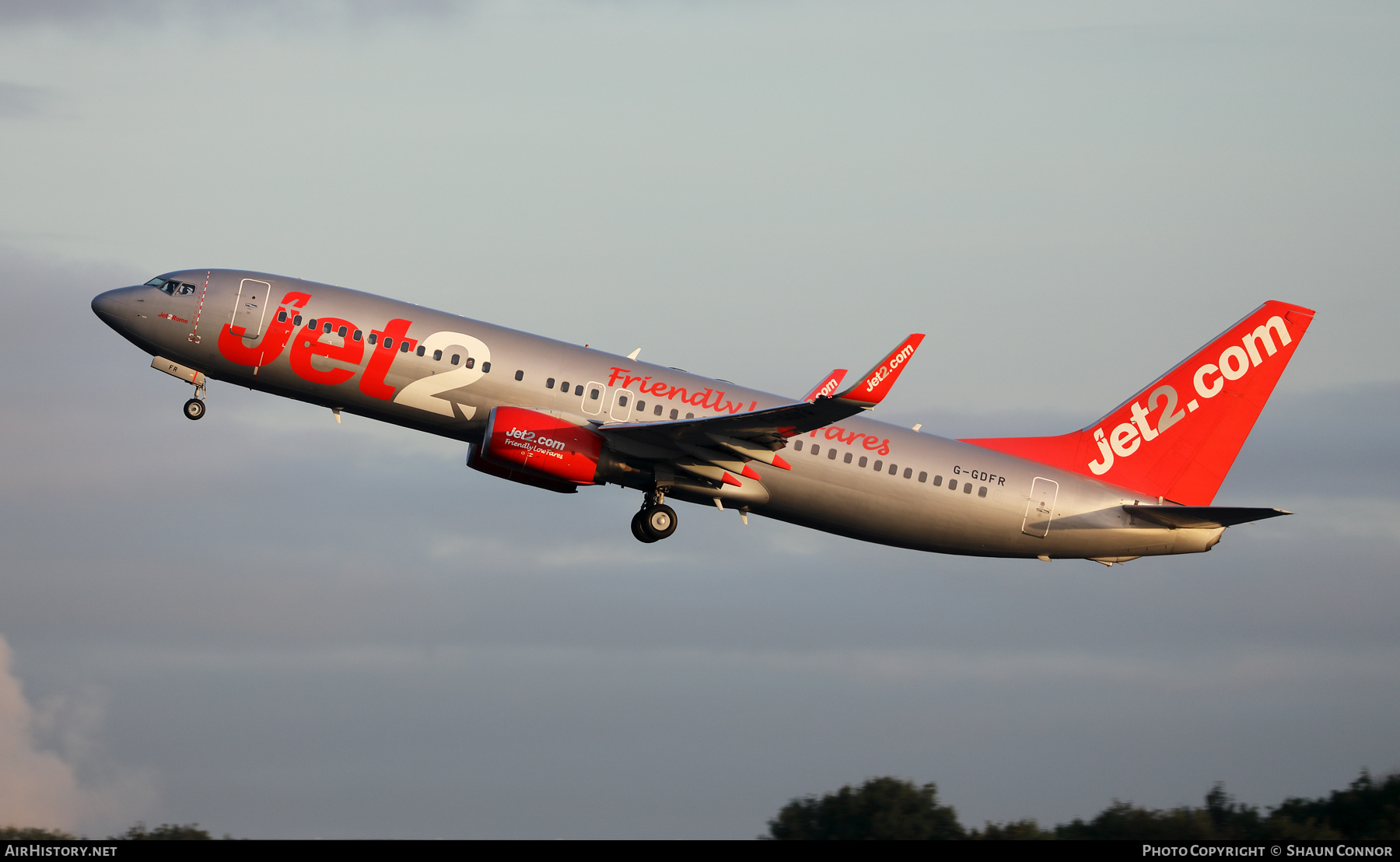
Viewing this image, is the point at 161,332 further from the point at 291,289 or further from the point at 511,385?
the point at 511,385

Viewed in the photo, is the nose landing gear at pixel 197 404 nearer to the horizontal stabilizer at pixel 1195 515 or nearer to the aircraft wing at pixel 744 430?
the aircraft wing at pixel 744 430

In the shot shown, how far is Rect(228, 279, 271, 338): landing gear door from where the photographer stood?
1565 inches

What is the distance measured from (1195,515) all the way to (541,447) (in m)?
19.6

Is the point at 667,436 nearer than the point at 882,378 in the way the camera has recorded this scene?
No

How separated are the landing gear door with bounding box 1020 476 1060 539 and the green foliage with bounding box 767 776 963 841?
11835 mm

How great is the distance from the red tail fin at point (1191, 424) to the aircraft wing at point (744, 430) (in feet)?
26.2

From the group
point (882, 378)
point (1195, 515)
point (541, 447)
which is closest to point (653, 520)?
point (541, 447)

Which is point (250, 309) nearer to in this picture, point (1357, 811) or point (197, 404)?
point (197, 404)

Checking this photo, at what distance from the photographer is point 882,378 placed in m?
35.2

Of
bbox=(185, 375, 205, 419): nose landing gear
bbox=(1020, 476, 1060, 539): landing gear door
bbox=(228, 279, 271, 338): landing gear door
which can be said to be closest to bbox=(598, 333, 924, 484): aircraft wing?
bbox=(1020, 476, 1060, 539): landing gear door

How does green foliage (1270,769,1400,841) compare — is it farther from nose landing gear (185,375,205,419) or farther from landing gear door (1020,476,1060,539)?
nose landing gear (185,375,205,419)

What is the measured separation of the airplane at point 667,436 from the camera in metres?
39.6

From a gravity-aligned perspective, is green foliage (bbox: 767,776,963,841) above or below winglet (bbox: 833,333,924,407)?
below

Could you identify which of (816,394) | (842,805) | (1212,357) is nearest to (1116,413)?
(1212,357)
